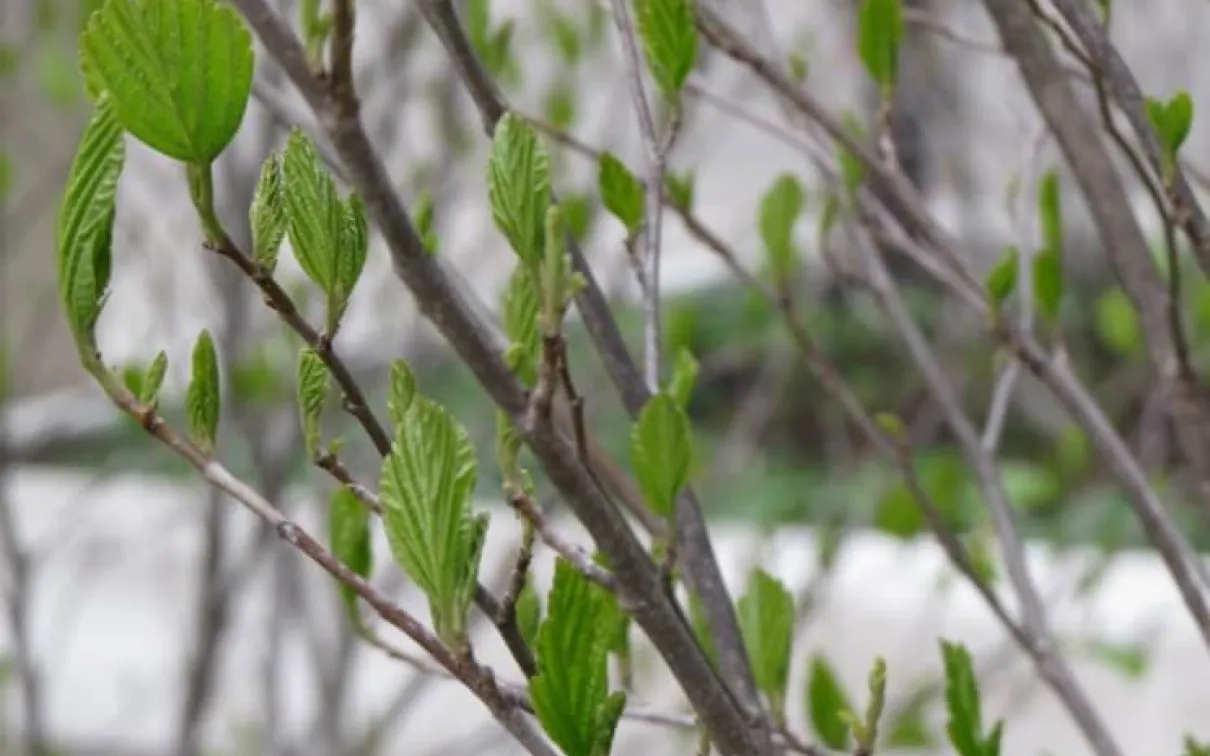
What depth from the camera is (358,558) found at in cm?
44

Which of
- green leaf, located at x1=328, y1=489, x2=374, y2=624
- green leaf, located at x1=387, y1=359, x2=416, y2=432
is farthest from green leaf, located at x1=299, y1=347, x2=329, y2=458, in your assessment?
green leaf, located at x1=328, y1=489, x2=374, y2=624

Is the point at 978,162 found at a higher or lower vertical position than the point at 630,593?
higher

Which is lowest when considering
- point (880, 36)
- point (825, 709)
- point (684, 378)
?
point (825, 709)

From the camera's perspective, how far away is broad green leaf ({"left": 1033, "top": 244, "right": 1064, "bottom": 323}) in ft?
1.78

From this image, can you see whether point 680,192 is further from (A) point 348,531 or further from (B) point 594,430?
(B) point 594,430

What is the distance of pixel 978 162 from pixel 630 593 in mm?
2365

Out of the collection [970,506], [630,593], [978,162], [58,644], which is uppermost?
[978,162]

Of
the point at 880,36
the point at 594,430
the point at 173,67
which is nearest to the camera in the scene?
the point at 173,67

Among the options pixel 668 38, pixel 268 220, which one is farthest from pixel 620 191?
pixel 268 220

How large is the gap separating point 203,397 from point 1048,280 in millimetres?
349

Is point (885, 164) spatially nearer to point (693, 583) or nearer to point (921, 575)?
point (693, 583)

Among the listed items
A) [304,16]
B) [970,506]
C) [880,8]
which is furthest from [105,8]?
[970,506]

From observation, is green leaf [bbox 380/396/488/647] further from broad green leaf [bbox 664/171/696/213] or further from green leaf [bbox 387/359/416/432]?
broad green leaf [bbox 664/171/696/213]

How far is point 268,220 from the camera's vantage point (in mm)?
273
